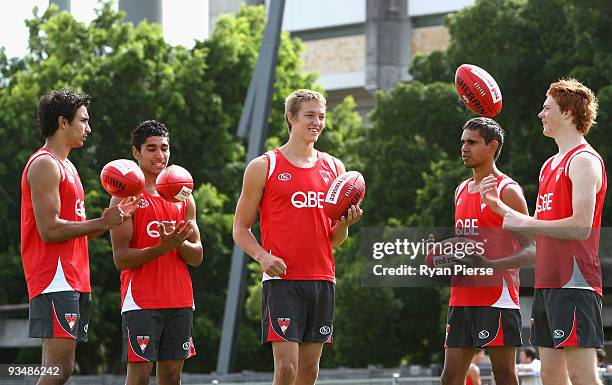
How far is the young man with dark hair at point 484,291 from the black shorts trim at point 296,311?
125 cm

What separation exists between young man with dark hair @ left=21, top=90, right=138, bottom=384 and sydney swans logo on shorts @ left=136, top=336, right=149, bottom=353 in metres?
0.64

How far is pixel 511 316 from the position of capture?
1030 centimetres

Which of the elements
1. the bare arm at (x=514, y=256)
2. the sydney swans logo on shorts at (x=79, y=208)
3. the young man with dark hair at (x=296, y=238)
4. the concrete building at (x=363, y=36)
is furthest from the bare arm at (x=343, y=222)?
the concrete building at (x=363, y=36)

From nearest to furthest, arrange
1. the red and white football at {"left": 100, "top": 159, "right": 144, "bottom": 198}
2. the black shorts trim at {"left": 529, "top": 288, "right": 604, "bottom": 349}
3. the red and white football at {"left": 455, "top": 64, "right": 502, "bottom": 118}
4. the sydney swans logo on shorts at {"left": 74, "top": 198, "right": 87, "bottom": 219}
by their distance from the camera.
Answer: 1. the black shorts trim at {"left": 529, "top": 288, "right": 604, "bottom": 349}
2. the sydney swans logo on shorts at {"left": 74, "top": 198, "right": 87, "bottom": 219}
3. the red and white football at {"left": 100, "top": 159, "right": 144, "bottom": 198}
4. the red and white football at {"left": 455, "top": 64, "right": 502, "bottom": 118}

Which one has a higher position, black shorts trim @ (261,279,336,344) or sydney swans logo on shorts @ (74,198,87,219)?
sydney swans logo on shorts @ (74,198,87,219)

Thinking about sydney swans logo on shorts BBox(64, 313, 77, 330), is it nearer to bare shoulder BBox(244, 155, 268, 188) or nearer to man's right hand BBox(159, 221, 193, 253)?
man's right hand BBox(159, 221, 193, 253)

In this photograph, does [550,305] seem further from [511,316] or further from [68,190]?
[68,190]

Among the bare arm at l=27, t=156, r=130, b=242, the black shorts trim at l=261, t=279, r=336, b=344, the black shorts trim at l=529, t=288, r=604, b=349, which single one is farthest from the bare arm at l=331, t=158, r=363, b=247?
the bare arm at l=27, t=156, r=130, b=242

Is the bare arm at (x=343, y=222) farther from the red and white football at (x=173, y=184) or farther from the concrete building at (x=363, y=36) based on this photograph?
the concrete building at (x=363, y=36)

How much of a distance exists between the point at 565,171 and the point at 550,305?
0.97m

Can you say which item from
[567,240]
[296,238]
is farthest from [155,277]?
[567,240]

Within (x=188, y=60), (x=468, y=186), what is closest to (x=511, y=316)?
(x=468, y=186)

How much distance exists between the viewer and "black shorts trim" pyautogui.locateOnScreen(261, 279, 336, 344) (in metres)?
9.48

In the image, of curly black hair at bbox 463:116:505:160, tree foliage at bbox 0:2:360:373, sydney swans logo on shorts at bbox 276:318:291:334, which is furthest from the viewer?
tree foliage at bbox 0:2:360:373
